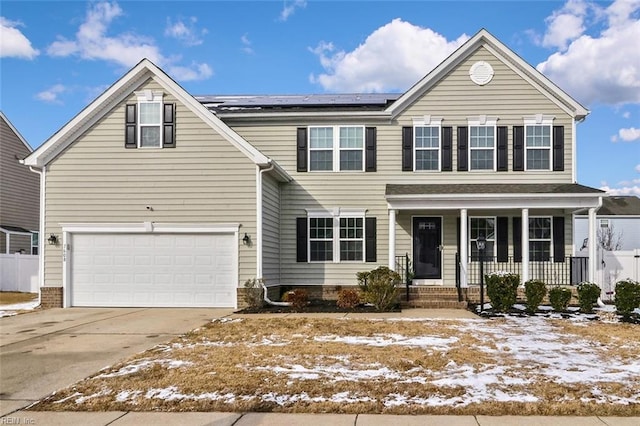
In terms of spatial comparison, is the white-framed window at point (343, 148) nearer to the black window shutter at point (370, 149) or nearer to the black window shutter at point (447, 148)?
the black window shutter at point (370, 149)

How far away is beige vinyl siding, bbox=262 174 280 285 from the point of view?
1524cm

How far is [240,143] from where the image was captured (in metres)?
14.9

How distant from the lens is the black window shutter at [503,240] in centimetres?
1672

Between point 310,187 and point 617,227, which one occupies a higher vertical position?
point 310,187

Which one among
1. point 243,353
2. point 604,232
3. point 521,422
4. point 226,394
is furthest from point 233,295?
point 604,232

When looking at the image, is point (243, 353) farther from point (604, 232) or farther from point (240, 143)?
point (604, 232)

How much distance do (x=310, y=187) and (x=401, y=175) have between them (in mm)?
2784

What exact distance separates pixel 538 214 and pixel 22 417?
14.8m

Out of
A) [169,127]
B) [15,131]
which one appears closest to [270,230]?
[169,127]

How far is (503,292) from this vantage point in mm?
13273

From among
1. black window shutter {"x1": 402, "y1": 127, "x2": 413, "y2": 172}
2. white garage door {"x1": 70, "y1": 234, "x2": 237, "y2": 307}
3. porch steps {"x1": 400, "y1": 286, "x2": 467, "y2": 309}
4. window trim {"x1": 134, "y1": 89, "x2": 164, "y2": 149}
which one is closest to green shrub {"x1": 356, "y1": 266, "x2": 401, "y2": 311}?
porch steps {"x1": 400, "y1": 286, "x2": 467, "y2": 309}

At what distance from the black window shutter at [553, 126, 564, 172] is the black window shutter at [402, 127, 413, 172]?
4.23m

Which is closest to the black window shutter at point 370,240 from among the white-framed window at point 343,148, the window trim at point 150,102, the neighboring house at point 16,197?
the white-framed window at point 343,148

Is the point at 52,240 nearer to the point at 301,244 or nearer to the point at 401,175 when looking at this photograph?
the point at 301,244
